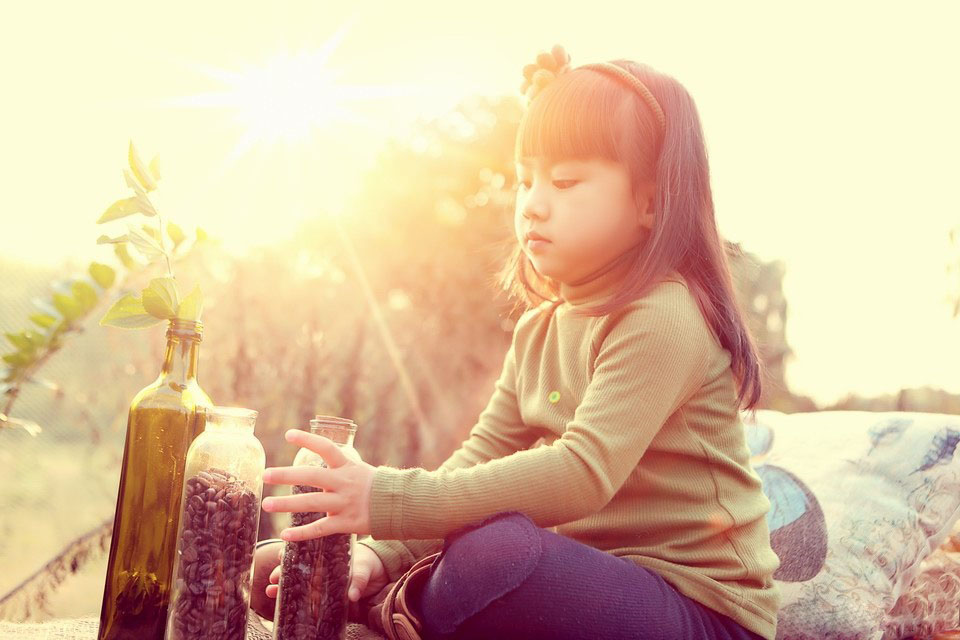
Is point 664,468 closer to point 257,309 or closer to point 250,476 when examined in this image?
point 250,476

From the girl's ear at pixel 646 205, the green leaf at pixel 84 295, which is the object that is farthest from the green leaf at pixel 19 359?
the girl's ear at pixel 646 205

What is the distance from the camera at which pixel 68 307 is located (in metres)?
1.57

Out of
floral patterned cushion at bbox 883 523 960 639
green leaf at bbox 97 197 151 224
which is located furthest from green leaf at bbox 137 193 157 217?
floral patterned cushion at bbox 883 523 960 639

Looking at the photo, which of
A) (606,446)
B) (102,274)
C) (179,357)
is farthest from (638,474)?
(102,274)

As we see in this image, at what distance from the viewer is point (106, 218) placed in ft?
3.91

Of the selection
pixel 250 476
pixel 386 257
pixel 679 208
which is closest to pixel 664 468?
pixel 679 208

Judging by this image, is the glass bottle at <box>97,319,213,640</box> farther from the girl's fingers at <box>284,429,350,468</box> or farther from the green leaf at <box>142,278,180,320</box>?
the girl's fingers at <box>284,429,350,468</box>

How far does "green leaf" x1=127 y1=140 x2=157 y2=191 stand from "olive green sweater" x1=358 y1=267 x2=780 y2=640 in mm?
559

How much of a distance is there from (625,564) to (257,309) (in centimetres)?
234

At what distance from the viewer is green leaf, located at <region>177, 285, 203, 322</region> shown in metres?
1.10

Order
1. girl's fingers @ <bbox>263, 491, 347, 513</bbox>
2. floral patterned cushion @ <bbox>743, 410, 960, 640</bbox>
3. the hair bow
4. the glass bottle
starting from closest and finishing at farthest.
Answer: girl's fingers @ <bbox>263, 491, 347, 513</bbox> < the glass bottle < the hair bow < floral patterned cushion @ <bbox>743, 410, 960, 640</bbox>

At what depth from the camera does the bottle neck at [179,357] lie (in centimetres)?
107

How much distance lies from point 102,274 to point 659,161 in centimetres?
105

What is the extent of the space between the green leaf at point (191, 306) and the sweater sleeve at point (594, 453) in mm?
334
